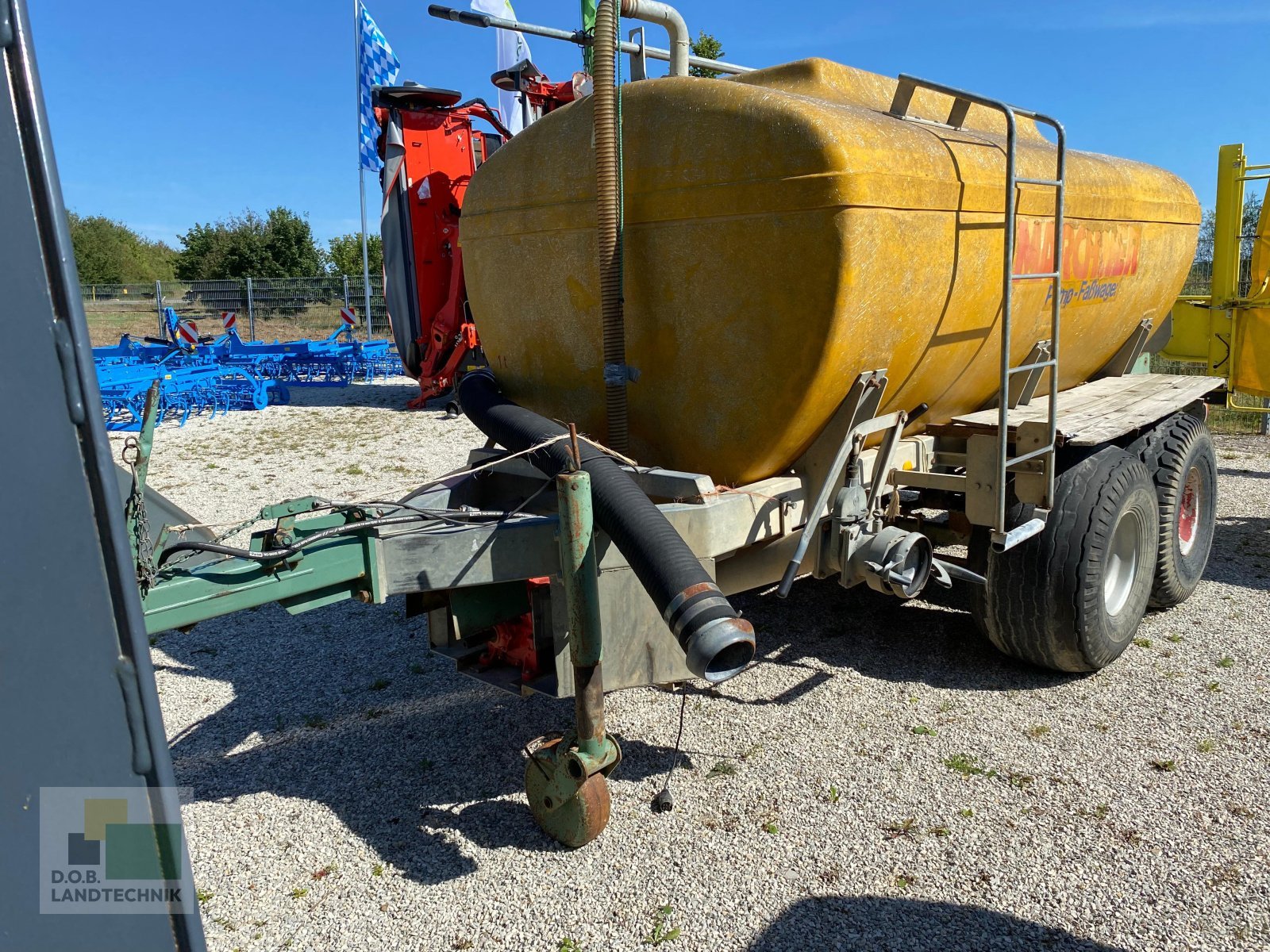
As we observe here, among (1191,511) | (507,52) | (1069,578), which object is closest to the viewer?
(1069,578)

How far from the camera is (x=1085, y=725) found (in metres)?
3.97

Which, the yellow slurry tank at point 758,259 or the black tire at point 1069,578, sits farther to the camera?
the black tire at point 1069,578

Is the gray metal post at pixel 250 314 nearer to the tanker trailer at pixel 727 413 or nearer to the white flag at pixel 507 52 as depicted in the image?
the white flag at pixel 507 52

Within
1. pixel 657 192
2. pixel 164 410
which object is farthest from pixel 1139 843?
pixel 164 410

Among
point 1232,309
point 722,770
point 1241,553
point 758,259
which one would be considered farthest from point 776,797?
point 1232,309

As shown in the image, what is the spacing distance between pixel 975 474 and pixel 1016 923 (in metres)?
1.79

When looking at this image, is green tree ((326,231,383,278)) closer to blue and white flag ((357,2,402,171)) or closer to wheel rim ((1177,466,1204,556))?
blue and white flag ((357,2,402,171))

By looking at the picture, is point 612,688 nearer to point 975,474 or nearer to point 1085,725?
point 975,474

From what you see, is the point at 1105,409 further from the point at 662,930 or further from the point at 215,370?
the point at 215,370

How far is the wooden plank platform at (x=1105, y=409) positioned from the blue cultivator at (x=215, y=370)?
985cm

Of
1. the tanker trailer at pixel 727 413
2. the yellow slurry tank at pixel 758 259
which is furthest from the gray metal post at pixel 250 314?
the yellow slurry tank at pixel 758 259

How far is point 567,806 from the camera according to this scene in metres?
3.12

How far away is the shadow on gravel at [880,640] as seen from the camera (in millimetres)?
4477

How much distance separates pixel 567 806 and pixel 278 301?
86.0ft
